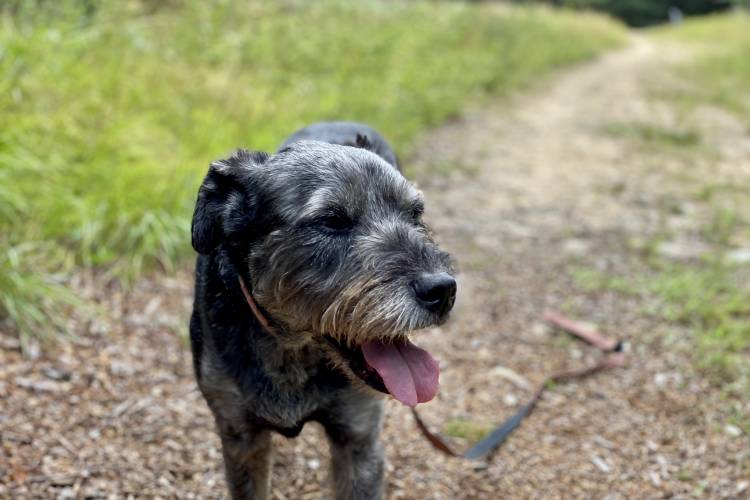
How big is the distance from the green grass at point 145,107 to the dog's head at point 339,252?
2.23m

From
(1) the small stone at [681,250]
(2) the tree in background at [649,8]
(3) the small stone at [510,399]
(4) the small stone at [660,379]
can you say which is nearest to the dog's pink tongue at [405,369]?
(3) the small stone at [510,399]

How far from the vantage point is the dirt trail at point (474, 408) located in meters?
3.73

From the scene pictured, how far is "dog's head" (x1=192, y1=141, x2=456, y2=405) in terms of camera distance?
98.5 inches

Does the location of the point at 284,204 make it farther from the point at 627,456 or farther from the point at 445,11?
the point at 445,11

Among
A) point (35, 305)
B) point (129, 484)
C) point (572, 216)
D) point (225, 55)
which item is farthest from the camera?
point (572, 216)

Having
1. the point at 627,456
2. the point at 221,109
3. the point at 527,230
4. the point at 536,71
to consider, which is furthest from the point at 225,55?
the point at 536,71

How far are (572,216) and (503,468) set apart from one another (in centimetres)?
426

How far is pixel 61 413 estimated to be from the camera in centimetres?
397

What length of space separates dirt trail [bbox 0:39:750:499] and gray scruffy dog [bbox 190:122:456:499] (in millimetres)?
861

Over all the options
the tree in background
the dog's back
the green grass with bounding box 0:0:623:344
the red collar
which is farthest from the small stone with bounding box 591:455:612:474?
the tree in background

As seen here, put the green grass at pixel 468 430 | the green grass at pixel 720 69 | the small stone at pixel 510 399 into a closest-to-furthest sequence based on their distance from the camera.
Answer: the green grass at pixel 468 430 < the small stone at pixel 510 399 < the green grass at pixel 720 69

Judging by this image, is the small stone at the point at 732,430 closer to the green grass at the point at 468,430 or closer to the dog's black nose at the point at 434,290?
the green grass at the point at 468,430

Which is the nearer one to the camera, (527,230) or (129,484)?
(129,484)

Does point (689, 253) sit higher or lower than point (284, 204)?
lower
